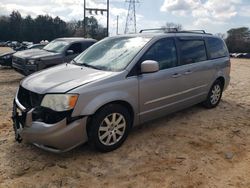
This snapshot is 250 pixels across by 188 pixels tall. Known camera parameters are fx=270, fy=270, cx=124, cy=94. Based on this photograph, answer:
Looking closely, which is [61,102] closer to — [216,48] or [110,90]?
[110,90]

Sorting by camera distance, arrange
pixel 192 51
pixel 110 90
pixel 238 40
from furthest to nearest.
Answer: pixel 238 40 < pixel 192 51 < pixel 110 90

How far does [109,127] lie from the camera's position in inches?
151

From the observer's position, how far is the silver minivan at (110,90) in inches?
135

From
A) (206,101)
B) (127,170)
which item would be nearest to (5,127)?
(127,170)

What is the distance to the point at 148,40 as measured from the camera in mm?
4508

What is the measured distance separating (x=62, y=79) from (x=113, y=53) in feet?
3.53

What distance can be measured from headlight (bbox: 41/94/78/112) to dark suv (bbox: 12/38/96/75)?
5571 mm

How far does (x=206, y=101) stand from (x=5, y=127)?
13.7 feet

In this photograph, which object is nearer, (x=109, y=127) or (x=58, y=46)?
(x=109, y=127)

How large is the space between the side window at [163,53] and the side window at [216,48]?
1.43m

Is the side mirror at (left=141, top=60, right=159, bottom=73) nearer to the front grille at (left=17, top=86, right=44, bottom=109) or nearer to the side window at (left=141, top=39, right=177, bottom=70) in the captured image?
the side window at (left=141, top=39, right=177, bottom=70)

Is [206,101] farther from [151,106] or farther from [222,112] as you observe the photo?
[151,106]

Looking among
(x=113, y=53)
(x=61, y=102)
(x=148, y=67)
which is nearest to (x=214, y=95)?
(x=148, y=67)

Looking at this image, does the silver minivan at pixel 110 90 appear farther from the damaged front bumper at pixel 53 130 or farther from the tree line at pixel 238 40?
the tree line at pixel 238 40
